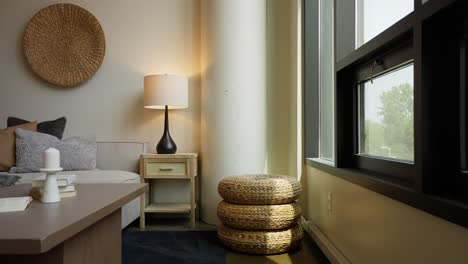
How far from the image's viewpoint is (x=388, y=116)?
1764 mm

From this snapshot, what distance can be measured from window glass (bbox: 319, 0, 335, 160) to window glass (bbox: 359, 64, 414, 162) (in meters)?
0.72

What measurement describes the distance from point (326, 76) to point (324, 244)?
4.30 ft

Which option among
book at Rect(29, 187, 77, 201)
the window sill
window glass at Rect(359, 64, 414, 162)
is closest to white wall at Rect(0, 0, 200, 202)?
window glass at Rect(359, 64, 414, 162)

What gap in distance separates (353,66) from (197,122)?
1.70 meters

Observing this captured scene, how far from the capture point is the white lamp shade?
2.98 metres

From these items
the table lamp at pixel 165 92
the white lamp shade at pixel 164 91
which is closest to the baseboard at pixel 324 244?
the table lamp at pixel 165 92

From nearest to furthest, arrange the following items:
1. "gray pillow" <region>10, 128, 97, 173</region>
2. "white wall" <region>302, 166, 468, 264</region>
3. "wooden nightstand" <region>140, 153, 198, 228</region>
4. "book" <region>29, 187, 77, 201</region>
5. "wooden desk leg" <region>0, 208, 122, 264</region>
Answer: "wooden desk leg" <region>0, 208, 122, 264</region> < "white wall" <region>302, 166, 468, 264</region> < "book" <region>29, 187, 77, 201</region> < "gray pillow" <region>10, 128, 97, 173</region> < "wooden nightstand" <region>140, 153, 198, 228</region>

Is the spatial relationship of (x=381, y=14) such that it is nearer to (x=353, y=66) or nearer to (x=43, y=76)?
(x=353, y=66)

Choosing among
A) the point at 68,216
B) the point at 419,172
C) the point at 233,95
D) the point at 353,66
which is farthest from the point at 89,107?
the point at 419,172

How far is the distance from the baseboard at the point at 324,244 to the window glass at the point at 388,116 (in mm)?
578

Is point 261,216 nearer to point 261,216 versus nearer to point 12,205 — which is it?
point 261,216

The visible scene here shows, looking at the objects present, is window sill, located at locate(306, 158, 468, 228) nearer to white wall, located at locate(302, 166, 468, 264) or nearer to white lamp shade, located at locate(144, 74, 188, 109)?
white wall, located at locate(302, 166, 468, 264)

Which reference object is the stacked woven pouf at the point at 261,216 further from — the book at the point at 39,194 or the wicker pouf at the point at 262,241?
the book at the point at 39,194

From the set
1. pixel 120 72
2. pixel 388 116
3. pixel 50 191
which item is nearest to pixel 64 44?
pixel 120 72
